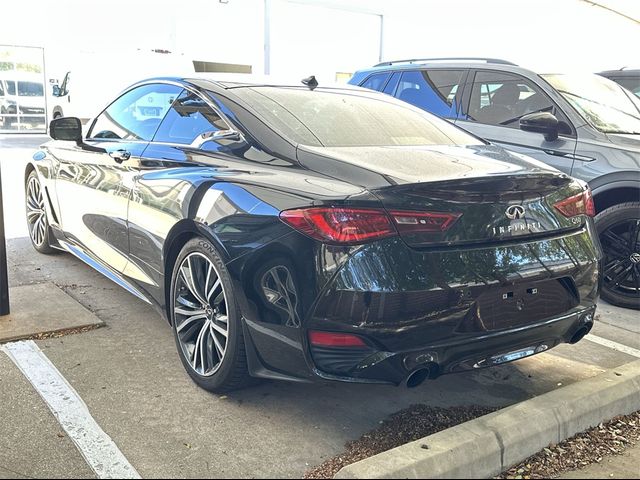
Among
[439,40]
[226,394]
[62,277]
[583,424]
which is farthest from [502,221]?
[439,40]

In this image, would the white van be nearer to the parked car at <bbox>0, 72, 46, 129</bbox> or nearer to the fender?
the parked car at <bbox>0, 72, 46, 129</bbox>

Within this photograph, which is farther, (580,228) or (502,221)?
(580,228)

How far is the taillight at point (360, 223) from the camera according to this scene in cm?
254

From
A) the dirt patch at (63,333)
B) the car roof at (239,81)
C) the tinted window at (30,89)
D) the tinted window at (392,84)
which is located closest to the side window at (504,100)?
the tinted window at (392,84)

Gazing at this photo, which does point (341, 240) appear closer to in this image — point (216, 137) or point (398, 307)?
point (398, 307)

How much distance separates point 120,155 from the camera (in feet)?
13.2

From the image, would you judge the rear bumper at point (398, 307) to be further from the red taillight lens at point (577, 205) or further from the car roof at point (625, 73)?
the car roof at point (625, 73)

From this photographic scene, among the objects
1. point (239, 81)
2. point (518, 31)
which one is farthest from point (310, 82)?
point (518, 31)

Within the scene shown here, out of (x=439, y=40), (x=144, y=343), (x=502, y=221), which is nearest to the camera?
(x=502, y=221)

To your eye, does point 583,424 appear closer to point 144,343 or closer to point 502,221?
point 502,221

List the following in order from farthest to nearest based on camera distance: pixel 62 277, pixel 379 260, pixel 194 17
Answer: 1. pixel 194 17
2. pixel 62 277
3. pixel 379 260

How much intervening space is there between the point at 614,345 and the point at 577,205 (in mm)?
1512

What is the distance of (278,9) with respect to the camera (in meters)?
21.4

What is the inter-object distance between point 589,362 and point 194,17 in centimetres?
1962
